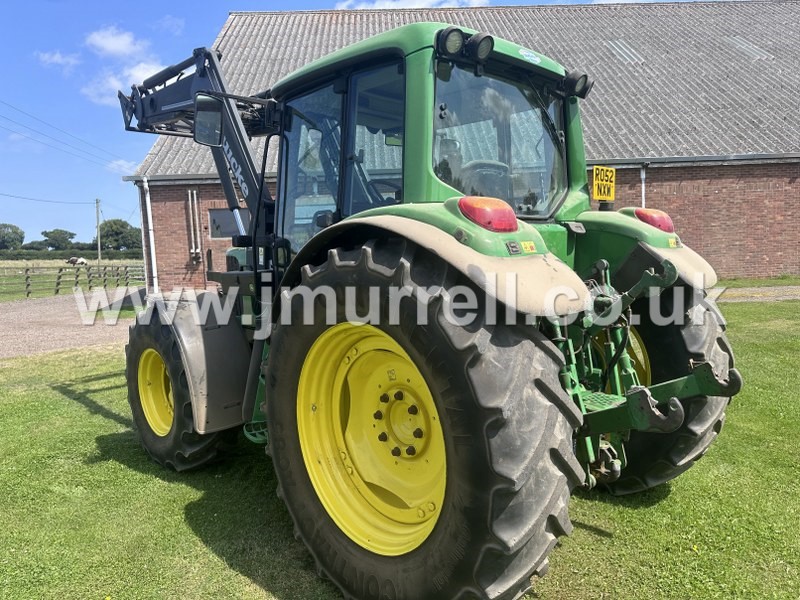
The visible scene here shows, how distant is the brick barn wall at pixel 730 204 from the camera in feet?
50.9

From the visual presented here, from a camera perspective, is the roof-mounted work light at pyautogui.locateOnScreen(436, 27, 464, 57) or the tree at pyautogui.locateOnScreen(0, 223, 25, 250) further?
the tree at pyautogui.locateOnScreen(0, 223, 25, 250)

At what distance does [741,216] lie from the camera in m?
15.7

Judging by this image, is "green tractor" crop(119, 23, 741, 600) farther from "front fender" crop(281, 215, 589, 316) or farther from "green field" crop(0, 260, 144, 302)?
"green field" crop(0, 260, 144, 302)

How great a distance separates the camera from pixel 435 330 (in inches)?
85.1

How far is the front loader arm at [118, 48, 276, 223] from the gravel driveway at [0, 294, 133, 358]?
5.02 metres

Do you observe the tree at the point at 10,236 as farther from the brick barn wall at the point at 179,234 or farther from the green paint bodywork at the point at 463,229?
the green paint bodywork at the point at 463,229

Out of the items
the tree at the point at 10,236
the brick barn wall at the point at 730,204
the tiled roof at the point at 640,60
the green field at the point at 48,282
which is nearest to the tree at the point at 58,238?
the tree at the point at 10,236

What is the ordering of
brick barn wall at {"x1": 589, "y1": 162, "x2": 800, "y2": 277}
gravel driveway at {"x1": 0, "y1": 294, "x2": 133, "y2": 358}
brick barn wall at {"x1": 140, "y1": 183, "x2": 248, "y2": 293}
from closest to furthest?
gravel driveway at {"x1": 0, "y1": 294, "x2": 133, "y2": 358} < brick barn wall at {"x1": 140, "y1": 183, "x2": 248, "y2": 293} < brick barn wall at {"x1": 589, "y1": 162, "x2": 800, "y2": 277}

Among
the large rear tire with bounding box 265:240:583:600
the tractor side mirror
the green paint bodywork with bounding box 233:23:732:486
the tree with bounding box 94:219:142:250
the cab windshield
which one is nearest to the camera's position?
the large rear tire with bounding box 265:240:583:600

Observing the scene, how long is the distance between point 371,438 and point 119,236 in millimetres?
72971

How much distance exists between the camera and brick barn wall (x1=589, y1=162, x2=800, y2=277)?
1551cm

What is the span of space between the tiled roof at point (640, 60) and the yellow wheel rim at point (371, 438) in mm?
13387

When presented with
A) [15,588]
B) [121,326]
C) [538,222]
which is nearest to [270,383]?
[15,588]

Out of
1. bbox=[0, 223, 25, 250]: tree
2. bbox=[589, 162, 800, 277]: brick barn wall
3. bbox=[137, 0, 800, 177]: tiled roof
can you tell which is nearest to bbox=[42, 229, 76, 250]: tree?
bbox=[0, 223, 25, 250]: tree
